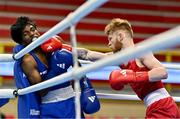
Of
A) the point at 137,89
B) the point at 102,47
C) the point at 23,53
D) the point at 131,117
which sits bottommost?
the point at 131,117

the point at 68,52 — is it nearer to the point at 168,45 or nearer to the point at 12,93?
the point at 12,93

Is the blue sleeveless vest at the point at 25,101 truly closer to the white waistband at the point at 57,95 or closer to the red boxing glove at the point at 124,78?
the white waistband at the point at 57,95

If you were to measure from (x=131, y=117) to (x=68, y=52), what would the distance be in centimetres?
256

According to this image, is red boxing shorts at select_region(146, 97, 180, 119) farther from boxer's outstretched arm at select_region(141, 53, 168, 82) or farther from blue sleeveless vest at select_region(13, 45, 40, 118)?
blue sleeveless vest at select_region(13, 45, 40, 118)

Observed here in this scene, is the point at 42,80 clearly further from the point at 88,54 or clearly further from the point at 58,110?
the point at 88,54

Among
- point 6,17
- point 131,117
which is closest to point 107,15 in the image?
point 6,17

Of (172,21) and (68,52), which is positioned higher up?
(172,21)

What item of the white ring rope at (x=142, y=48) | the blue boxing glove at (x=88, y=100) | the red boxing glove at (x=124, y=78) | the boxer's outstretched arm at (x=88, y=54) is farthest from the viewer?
the boxer's outstretched arm at (x=88, y=54)

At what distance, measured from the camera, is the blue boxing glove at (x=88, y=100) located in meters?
1.57

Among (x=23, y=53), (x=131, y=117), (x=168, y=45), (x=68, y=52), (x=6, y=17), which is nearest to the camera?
(x=168, y=45)

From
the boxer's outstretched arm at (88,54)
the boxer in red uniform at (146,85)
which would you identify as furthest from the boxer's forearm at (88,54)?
the boxer in red uniform at (146,85)

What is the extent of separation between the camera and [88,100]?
1573 mm

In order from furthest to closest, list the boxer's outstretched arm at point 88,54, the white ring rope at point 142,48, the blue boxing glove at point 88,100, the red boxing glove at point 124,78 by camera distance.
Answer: the boxer's outstretched arm at point 88,54 < the blue boxing glove at point 88,100 < the red boxing glove at point 124,78 < the white ring rope at point 142,48

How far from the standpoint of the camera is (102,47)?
5086mm
